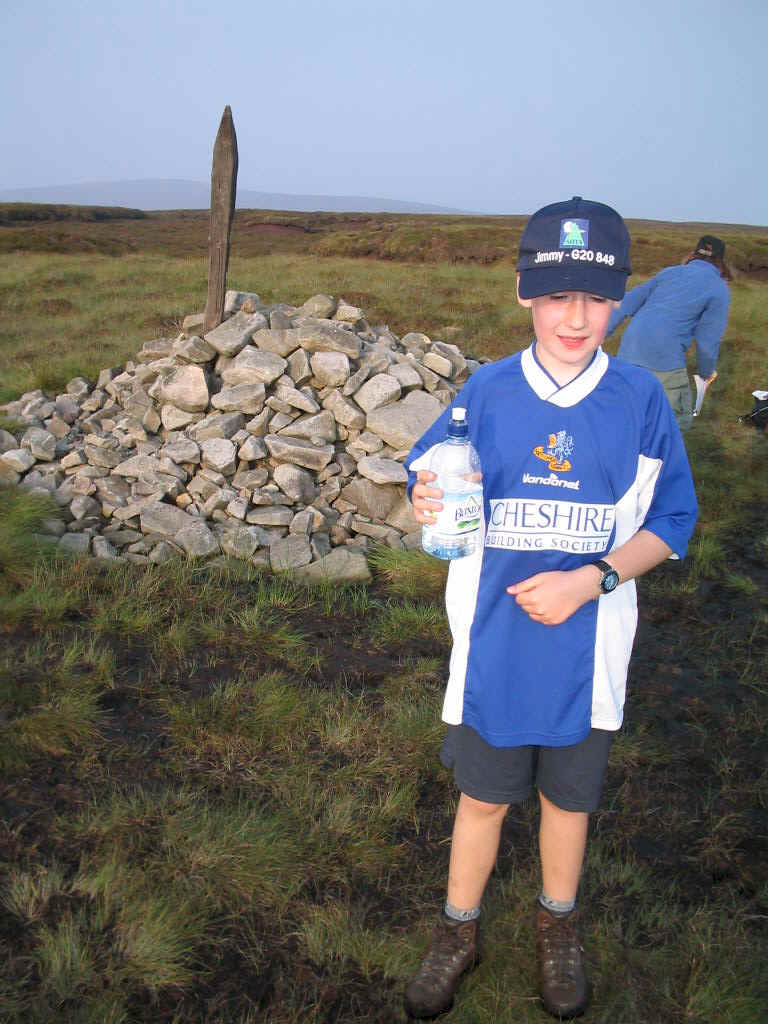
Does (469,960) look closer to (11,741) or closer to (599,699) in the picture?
(599,699)

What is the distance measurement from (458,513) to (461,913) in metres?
1.32

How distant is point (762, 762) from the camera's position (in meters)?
3.59

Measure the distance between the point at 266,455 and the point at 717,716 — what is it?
3989 millimetres

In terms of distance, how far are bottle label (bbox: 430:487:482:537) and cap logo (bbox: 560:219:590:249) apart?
688 mm

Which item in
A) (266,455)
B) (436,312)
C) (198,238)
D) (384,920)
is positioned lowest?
(384,920)

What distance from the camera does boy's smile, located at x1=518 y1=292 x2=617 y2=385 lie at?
1993 mm

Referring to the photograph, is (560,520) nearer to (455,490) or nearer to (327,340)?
(455,490)

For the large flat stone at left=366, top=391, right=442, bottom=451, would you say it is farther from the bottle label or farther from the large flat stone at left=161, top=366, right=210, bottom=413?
the bottle label

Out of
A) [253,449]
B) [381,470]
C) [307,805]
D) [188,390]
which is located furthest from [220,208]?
[307,805]

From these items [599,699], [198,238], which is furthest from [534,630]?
[198,238]

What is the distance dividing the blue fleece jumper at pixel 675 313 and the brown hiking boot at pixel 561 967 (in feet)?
15.2

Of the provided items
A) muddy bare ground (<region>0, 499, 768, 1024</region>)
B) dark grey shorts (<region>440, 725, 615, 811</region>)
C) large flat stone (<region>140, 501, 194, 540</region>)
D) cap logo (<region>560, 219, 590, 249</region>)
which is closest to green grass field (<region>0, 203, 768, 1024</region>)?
muddy bare ground (<region>0, 499, 768, 1024</region>)

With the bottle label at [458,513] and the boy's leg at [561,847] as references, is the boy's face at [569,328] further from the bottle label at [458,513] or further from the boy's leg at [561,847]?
the boy's leg at [561,847]

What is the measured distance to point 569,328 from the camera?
1999 mm
